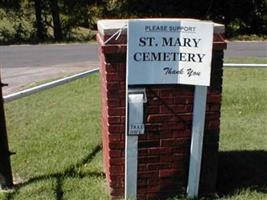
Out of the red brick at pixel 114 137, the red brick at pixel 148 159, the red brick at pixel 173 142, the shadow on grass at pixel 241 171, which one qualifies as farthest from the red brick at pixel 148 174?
the shadow on grass at pixel 241 171

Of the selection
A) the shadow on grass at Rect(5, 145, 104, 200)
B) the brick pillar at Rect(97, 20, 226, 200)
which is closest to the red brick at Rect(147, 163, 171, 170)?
the brick pillar at Rect(97, 20, 226, 200)

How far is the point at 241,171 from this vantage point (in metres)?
5.80

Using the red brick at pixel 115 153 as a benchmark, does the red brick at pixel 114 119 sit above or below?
above

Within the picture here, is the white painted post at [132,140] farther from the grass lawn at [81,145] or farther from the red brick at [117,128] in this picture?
the grass lawn at [81,145]

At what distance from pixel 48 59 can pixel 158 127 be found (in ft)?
46.4

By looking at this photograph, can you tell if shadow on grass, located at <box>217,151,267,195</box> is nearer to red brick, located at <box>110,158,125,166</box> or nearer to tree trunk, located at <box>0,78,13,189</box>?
red brick, located at <box>110,158,125,166</box>

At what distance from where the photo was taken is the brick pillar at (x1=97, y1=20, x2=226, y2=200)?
4.74m

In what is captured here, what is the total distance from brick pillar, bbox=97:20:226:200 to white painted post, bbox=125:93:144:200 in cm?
Result: 6

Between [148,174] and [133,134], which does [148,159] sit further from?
[133,134]

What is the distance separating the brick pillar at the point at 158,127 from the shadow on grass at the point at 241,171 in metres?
0.46

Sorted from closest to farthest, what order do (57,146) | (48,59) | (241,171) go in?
(241,171), (57,146), (48,59)

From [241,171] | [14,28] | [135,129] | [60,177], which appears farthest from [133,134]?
[14,28]

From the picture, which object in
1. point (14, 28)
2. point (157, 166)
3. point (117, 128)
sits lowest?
point (14, 28)

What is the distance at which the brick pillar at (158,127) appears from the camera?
15.5 ft
